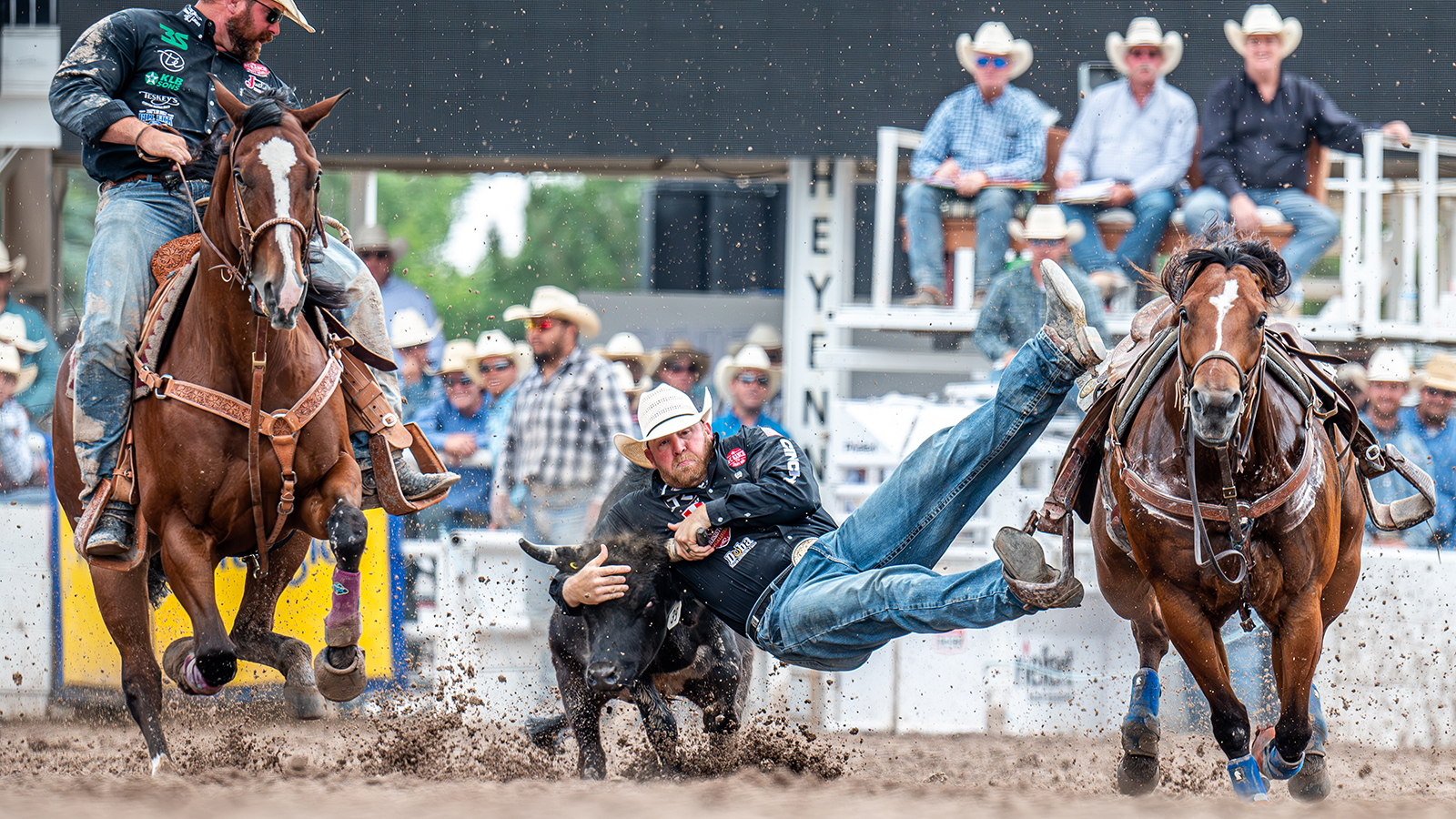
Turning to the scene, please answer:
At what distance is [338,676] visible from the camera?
16.5 ft

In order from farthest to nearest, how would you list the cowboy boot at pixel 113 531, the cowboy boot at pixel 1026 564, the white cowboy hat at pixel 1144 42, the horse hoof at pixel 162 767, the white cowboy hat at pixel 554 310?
the white cowboy hat at pixel 1144 42 → the white cowboy hat at pixel 554 310 → the horse hoof at pixel 162 767 → the cowboy boot at pixel 113 531 → the cowboy boot at pixel 1026 564

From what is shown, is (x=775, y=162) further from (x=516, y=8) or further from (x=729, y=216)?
(x=729, y=216)

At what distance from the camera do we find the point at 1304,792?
5.10 meters

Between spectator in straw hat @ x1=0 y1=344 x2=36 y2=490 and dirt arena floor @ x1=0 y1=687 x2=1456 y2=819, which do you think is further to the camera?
spectator in straw hat @ x1=0 y1=344 x2=36 y2=490

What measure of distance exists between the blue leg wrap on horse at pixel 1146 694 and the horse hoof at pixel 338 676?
2.64 metres

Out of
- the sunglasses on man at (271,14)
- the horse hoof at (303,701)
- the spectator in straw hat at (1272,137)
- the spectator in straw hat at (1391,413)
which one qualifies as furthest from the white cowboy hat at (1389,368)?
the sunglasses on man at (271,14)

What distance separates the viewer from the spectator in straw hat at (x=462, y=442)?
833 cm

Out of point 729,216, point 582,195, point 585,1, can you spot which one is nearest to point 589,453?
point 585,1

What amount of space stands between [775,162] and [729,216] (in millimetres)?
2601

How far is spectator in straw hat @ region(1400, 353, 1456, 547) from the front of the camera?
7.68 meters

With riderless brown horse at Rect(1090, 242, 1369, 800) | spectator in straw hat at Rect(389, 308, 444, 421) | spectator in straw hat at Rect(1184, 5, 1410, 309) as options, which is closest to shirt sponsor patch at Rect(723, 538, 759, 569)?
riderless brown horse at Rect(1090, 242, 1369, 800)

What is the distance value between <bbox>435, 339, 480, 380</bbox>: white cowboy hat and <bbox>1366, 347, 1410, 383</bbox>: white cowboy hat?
481 centimetres

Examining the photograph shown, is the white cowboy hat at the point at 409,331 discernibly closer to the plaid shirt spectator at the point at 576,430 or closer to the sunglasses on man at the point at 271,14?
the plaid shirt spectator at the point at 576,430

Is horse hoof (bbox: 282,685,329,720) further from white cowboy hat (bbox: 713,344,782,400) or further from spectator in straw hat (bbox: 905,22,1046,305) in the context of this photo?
spectator in straw hat (bbox: 905,22,1046,305)
